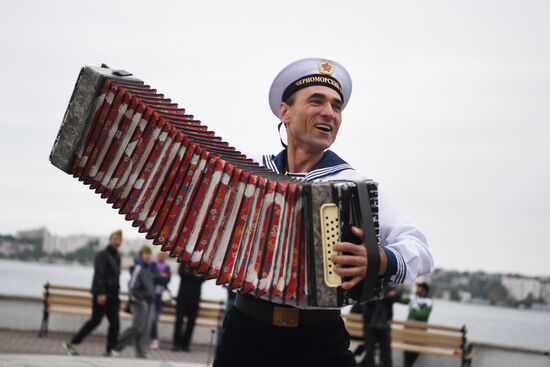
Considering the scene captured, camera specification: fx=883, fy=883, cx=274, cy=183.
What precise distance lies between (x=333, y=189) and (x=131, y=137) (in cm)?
108

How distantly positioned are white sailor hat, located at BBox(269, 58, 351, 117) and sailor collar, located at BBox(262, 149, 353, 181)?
300mm

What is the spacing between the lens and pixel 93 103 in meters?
3.98

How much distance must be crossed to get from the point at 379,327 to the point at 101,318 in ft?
13.3

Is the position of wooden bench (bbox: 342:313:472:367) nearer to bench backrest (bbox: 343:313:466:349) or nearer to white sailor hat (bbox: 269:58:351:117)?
bench backrest (bbox: 343:313:466:349)

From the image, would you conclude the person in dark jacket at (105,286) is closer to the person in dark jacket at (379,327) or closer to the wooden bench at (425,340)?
the person in dark jacket at (379,327)

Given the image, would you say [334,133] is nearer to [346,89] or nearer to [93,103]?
[346,89]

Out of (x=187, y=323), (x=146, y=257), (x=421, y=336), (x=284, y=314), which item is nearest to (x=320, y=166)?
(x=284, y=314)

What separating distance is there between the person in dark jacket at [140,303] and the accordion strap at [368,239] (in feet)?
32.1

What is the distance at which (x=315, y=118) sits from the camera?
4.11 m

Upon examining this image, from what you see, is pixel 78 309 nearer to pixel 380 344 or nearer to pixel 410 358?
pixel 380 344

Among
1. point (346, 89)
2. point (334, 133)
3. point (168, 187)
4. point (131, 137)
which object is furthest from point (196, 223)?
point (346, 89)

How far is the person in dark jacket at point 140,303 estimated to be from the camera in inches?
508

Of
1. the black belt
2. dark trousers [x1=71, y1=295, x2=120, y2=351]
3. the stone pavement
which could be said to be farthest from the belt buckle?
dark trousers [x1=71, y1=295, x2=120, y2=351]

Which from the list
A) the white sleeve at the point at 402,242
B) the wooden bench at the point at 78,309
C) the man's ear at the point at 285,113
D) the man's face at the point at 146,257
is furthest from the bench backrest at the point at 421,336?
the white sleeve at the point at 402,242
